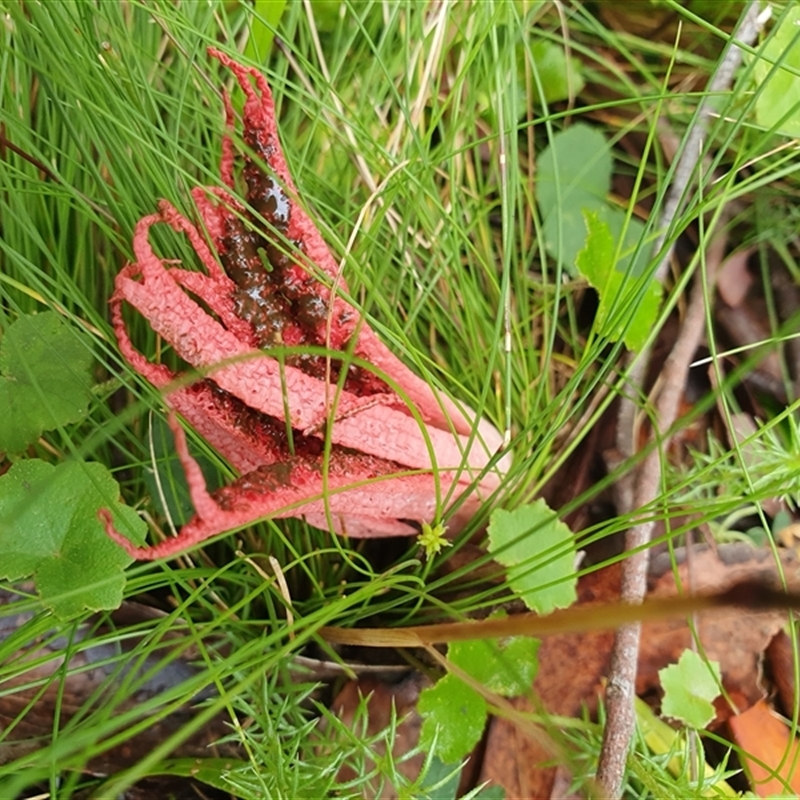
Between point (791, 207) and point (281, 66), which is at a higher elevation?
point (791, 207)

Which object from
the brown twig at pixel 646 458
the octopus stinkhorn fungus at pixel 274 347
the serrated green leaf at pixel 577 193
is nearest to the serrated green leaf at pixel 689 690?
the brown twig at pixel 646 458

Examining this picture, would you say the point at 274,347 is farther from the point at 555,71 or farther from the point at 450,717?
the point at 555,71

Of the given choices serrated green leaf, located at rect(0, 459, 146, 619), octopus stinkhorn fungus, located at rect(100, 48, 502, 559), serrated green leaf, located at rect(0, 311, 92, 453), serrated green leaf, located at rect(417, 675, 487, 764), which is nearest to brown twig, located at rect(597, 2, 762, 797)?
serrated green leaf, located at rect(417, 675, 487, 764)

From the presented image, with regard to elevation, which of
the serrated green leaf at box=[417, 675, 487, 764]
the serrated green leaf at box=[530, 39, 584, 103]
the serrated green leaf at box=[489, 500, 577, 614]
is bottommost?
the serrated green leaf at box=[417, 675, 487, 764]

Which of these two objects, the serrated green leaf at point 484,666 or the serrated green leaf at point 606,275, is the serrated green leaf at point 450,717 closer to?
the serrated green leaf at point 484,666

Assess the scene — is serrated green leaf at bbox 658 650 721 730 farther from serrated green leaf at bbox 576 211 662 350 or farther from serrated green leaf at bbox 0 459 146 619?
serrated green leaf at bbox 0 459 146 619

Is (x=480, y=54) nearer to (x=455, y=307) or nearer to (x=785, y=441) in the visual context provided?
(x=455, y=307)

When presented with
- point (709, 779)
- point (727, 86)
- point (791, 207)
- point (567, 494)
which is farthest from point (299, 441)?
point (791, 207)
